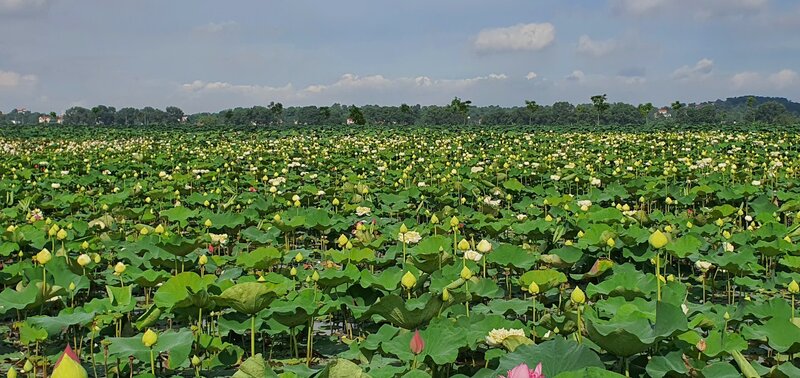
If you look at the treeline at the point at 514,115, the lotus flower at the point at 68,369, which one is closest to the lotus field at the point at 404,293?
the lotus flower at the point at 68,369

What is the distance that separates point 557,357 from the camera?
68.6 inches

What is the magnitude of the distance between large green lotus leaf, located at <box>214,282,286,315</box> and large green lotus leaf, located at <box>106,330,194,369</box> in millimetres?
190

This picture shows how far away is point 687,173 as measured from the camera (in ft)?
29.9

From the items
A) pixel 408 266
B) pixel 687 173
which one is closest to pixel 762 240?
pixel 408 266

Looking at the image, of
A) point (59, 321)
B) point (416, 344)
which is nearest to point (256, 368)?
point (416, 344)

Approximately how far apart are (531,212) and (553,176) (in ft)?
10.4

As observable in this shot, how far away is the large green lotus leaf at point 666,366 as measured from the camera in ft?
6.39

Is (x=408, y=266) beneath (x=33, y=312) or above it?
above

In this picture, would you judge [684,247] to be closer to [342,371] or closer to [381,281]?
[381,281]

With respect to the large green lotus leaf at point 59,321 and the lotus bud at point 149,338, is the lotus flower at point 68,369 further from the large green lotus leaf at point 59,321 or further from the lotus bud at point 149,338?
the large green lotus leaf at point 59,321

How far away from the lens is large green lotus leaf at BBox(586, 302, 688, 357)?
1889 millimetres

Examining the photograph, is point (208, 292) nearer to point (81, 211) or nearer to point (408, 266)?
point (408, 266)

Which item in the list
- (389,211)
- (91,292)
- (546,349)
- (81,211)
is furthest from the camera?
(81,211)

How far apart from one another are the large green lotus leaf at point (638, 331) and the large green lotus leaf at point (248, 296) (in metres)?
1.19
